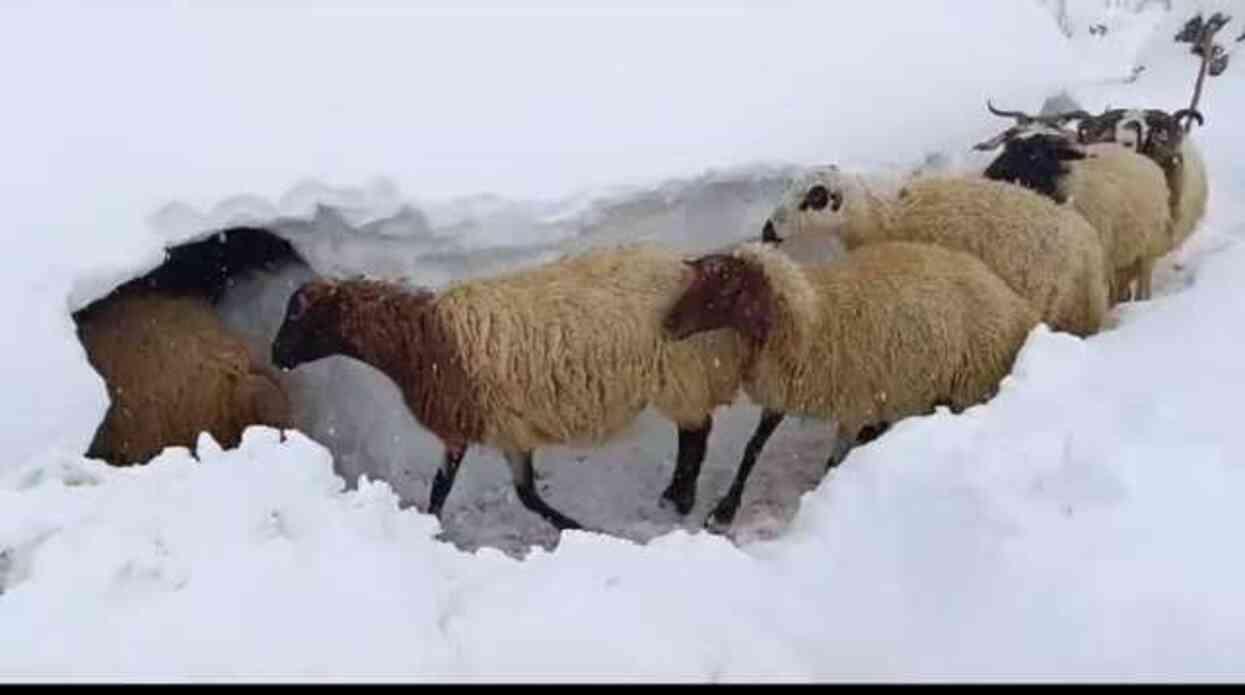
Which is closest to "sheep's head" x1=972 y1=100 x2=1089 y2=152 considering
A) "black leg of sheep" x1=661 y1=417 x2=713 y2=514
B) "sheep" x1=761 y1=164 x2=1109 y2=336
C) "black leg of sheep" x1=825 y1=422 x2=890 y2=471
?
"sheep" x1=761 y1=164 x2=1109 y2=336

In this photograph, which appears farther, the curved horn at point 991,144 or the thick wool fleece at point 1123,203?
the curved horn at point 991,144

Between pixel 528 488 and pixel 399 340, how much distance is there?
0.87m

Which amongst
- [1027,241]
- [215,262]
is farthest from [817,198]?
[215,262]

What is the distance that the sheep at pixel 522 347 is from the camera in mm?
5918

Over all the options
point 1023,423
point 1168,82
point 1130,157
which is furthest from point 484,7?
point 1168,82

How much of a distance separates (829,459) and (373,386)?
6.95 feet

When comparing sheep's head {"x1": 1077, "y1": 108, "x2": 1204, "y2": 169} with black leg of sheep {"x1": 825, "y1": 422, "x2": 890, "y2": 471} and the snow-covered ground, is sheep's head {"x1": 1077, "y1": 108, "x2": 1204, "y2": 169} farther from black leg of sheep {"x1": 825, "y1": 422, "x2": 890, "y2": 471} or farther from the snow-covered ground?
black leg of sheep {"x1": 825, "y1": 422, "x2": 890, "y2": 471}

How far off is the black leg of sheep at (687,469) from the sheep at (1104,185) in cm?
209

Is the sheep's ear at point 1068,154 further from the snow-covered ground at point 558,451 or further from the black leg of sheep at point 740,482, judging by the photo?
the black leg of sheep at point 740,482

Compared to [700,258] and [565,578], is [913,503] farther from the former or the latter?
[700,258]

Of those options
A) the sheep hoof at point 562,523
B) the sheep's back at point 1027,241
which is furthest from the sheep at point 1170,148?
the sheep hoof at point 562,523

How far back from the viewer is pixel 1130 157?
7.45 metres

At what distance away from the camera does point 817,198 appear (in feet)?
22.7

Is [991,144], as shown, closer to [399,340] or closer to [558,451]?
[558,451]
